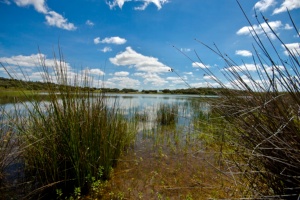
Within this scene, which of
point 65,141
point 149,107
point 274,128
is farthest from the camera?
point 149,107

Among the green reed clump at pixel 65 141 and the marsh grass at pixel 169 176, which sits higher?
the green reed clump at pixel 65 141

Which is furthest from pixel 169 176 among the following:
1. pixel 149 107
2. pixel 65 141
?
pixel 149 107

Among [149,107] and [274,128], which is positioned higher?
[274,128]

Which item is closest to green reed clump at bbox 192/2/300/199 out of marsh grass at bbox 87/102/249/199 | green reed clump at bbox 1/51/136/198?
marsh grass at bbox 87/102/249/199

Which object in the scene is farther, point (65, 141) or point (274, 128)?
point (65, 141)

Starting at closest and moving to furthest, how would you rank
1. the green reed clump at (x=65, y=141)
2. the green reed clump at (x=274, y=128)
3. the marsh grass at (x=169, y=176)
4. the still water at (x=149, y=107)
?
the green reed clump at (x=274, y=128) → the green reed clump at (x=65, y=141) → the marsh grass at (x=169, y=176) → the still water at (x=149, y=107)

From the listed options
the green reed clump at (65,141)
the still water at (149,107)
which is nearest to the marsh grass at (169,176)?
the green reed clump at (65,141)

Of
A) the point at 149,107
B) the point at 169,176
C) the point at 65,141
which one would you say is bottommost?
the point at 169,176

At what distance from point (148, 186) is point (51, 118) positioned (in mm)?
2263

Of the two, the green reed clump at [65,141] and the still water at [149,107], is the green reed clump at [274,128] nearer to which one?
the still water at [149,107]

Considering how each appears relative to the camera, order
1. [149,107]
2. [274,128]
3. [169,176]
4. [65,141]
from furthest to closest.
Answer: [149,107]
[169,176]
[65,141]
[274,128]

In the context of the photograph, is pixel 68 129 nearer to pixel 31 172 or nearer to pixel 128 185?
pixel 31 172

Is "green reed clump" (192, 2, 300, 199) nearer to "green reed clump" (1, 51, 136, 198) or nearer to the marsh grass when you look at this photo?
the marsh grass

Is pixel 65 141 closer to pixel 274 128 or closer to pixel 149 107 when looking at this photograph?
pixel 274 128
